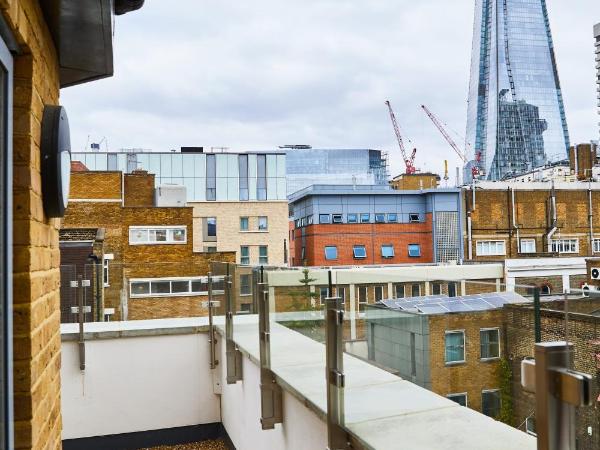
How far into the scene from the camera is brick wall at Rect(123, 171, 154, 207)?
35.6 m

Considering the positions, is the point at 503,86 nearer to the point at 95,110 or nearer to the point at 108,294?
the point at 95,110

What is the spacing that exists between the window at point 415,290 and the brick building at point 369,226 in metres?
45.8

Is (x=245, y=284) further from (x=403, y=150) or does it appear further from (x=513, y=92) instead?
(x=513, y=92)

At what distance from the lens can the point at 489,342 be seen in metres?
2.08

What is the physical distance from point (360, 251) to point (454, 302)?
4698 cm

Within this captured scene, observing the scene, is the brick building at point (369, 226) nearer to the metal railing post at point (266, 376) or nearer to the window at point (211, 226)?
the window at point (211, 226)

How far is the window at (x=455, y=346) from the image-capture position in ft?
7.26

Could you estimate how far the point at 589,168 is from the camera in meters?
50.5

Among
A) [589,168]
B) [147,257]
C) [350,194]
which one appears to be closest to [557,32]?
[589,168]

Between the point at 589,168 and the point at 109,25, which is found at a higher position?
the point at 589,168

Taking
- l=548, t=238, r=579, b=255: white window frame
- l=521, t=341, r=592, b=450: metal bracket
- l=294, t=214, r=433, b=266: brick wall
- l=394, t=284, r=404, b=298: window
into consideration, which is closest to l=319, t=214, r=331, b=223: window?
l=294, t=214, r=433, b=266: brick wall

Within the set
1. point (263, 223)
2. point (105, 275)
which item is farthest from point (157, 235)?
point (105, 275)

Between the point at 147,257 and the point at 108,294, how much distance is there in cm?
2225

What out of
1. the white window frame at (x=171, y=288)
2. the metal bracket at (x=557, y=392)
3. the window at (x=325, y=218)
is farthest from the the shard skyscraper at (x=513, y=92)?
the metal bracket at (x=557, y=392)
